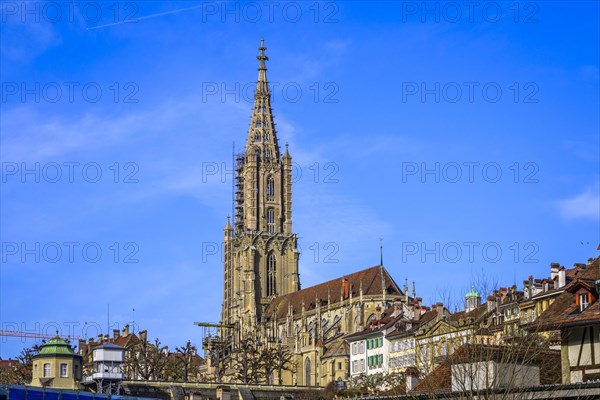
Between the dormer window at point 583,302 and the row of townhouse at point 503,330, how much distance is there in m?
0.05

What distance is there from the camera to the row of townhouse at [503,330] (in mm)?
57438

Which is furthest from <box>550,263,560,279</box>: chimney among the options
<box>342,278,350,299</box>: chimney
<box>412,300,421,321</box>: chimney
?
<box>342,278,350,299</box>: chimney

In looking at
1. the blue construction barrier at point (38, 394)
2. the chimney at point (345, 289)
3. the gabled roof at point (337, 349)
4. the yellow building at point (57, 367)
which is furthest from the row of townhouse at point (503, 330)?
the chimney at point (345, 289)

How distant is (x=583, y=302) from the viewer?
58469mm

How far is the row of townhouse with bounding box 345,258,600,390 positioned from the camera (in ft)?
188

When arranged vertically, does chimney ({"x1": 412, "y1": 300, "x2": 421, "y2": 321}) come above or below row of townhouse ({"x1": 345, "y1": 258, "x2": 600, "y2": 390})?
above

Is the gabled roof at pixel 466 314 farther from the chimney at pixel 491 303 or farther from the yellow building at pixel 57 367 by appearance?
the yellow building at pixel 57 367

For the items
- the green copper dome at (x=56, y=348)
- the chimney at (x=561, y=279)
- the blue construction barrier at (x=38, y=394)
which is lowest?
the blue construction barrier at (x=38, y=394)

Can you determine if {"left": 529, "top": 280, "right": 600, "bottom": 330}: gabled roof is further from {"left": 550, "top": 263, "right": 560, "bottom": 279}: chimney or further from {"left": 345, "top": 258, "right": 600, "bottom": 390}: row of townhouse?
{"left": 550, "top": 263, "right": 560, "bottom": 279}: chimney

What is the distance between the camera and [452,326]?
117 meters

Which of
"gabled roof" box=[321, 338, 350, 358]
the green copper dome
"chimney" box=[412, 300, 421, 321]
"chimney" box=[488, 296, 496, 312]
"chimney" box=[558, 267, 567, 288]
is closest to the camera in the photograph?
"chimney" box=[558, 267, 567, 288]

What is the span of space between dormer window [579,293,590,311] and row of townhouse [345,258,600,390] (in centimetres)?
5

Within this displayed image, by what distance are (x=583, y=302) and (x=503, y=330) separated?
159 ft

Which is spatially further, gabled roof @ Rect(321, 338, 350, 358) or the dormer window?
gabled roof @ Rect(321, 338, 350, 358)
